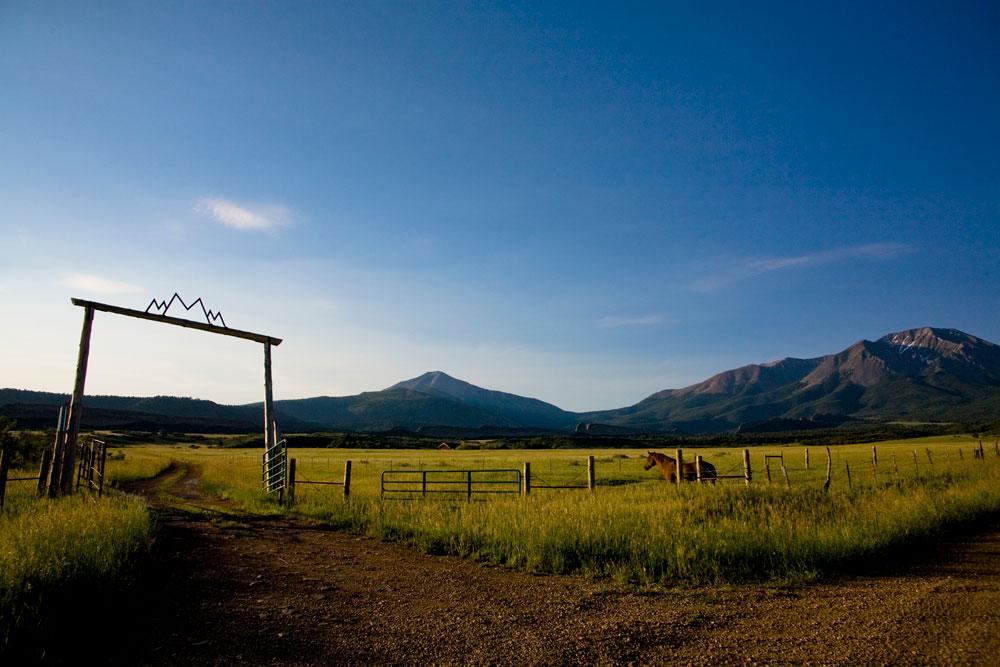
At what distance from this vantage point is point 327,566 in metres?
10.1

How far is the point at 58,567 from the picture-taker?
6.97m

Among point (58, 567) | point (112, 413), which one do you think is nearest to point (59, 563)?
point (58, 567)

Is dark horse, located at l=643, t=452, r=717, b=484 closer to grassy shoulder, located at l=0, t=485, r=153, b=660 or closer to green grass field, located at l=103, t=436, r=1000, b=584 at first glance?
green grass field, located at l=103, t=436, r=1000, b=584

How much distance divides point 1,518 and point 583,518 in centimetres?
1072

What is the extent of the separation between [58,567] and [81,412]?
10.6m

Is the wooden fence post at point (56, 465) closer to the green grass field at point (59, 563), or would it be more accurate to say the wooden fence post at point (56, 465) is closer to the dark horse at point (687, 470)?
the green grass field at point (59, 563)

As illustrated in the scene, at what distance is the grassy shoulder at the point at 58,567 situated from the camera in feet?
18.9

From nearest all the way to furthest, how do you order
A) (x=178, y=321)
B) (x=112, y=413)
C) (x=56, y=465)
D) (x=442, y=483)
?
(x=56, y=465) → (x=178, y=321) → (x=442, y=483) → (x=112, y=413)

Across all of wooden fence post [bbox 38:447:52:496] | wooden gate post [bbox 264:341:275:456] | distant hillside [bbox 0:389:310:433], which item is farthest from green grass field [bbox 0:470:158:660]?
distant hillside [bbox 0:389:310:433]

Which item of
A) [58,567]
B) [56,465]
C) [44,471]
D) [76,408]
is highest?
[76,408]

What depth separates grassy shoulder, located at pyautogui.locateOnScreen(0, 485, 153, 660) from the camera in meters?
5.77

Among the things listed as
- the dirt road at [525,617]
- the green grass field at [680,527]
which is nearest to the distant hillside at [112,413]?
the green grass field at [680,527]

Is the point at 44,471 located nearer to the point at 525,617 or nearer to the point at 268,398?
the point at 268,398

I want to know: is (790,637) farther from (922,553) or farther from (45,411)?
(45,411)
